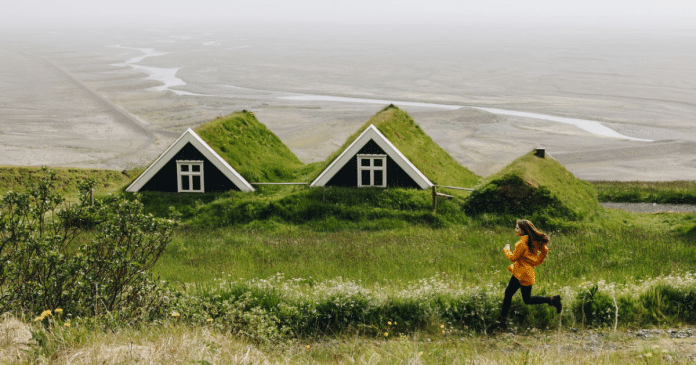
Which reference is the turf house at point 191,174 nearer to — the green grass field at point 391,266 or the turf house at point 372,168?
the green grass field at point 391,266

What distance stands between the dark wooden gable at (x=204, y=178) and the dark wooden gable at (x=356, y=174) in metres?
4.63

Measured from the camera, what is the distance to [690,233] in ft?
78.6

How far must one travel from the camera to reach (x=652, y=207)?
32.7 m

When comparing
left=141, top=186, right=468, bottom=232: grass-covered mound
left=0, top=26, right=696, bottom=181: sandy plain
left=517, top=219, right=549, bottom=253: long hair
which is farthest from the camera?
left=0, top=26, right=696, bottom=181: sandy plain

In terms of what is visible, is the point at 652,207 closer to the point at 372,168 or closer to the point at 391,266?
the point at 372,168

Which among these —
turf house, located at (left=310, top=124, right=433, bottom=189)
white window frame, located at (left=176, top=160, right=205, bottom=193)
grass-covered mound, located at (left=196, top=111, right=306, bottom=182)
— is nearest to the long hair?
turf house, located at (left=310, top=124, right=433, bottom=189)

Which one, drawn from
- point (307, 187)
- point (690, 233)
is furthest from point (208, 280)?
point (690, 233)

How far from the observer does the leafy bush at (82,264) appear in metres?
12.2

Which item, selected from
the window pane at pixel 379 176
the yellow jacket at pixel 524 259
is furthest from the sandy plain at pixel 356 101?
the yellow jacket at pixel 524 259

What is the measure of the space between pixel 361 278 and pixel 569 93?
77842 mm

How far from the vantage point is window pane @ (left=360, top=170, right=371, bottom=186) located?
27969 millimetres

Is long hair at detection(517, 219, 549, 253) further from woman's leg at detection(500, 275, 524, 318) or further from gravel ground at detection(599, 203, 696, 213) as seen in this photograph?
gravel ground at detection(599, 203, 696, 213)

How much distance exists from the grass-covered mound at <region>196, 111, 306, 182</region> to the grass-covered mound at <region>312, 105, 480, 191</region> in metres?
2.51

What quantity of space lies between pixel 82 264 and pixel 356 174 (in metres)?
16.6
